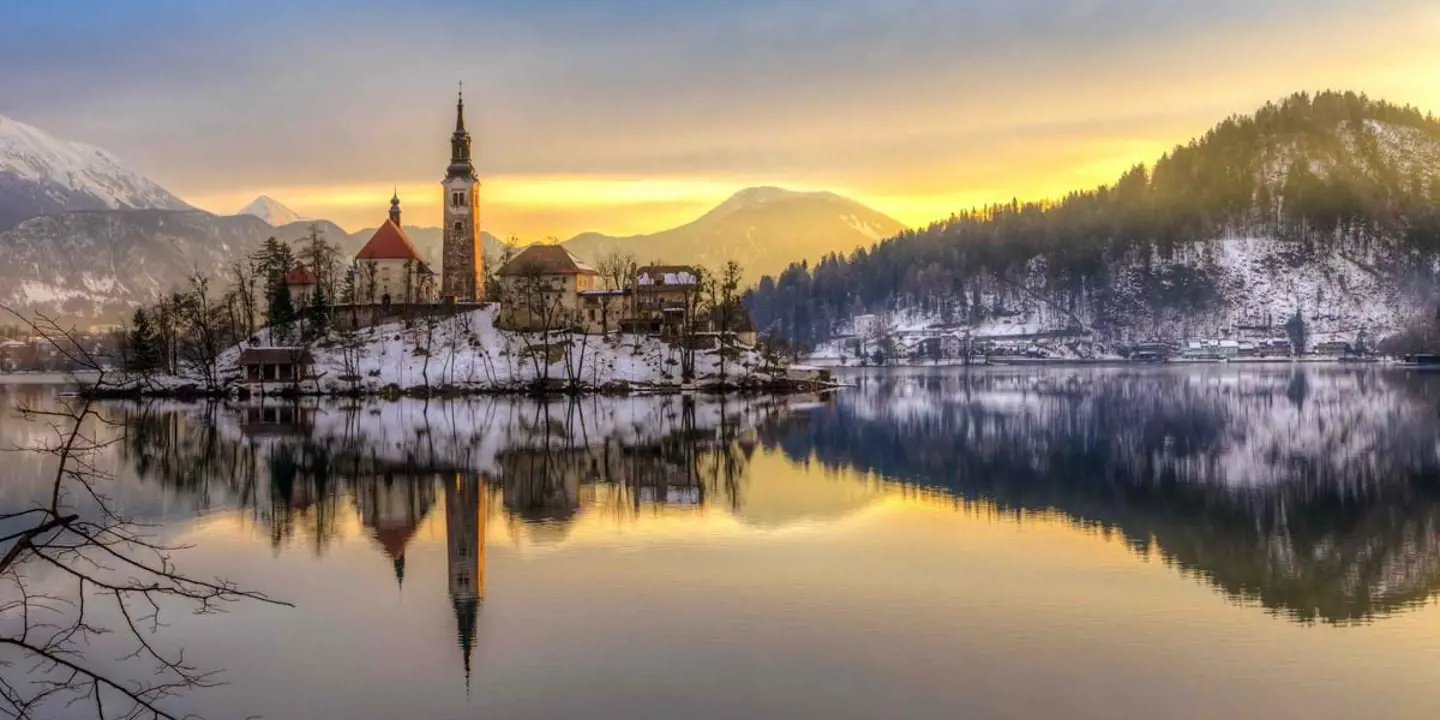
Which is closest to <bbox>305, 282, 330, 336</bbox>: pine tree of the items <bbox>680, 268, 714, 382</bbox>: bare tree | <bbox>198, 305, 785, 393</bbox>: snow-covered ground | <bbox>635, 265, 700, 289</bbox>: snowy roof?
<bbox>198, 305, 785, 393</bbox>: snow-covered ground

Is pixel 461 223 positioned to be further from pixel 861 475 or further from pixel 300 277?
pixel 861 475

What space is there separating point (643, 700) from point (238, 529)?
68.4 feet

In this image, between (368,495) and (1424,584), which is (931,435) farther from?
(1424,584)

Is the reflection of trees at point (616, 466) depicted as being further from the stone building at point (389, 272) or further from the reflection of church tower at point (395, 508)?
the stone building at point (389, 272)

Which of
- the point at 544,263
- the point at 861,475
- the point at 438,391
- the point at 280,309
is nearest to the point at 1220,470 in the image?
the point at 861,475

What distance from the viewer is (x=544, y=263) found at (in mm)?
118562

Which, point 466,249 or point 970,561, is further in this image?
point 466,249

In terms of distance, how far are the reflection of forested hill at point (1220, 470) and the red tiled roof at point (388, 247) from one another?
50522 millimetres

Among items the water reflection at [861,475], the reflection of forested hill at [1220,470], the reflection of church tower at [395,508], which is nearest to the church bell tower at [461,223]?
the water reflection at [861,475]

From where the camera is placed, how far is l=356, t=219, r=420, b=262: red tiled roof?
11894 cm

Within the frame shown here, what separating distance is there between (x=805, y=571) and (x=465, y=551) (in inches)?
364

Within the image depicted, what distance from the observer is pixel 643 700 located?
60.4ft

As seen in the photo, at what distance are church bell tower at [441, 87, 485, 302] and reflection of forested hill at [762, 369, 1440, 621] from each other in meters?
44.9

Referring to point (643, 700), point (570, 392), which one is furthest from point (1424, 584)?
point (570, 392)
